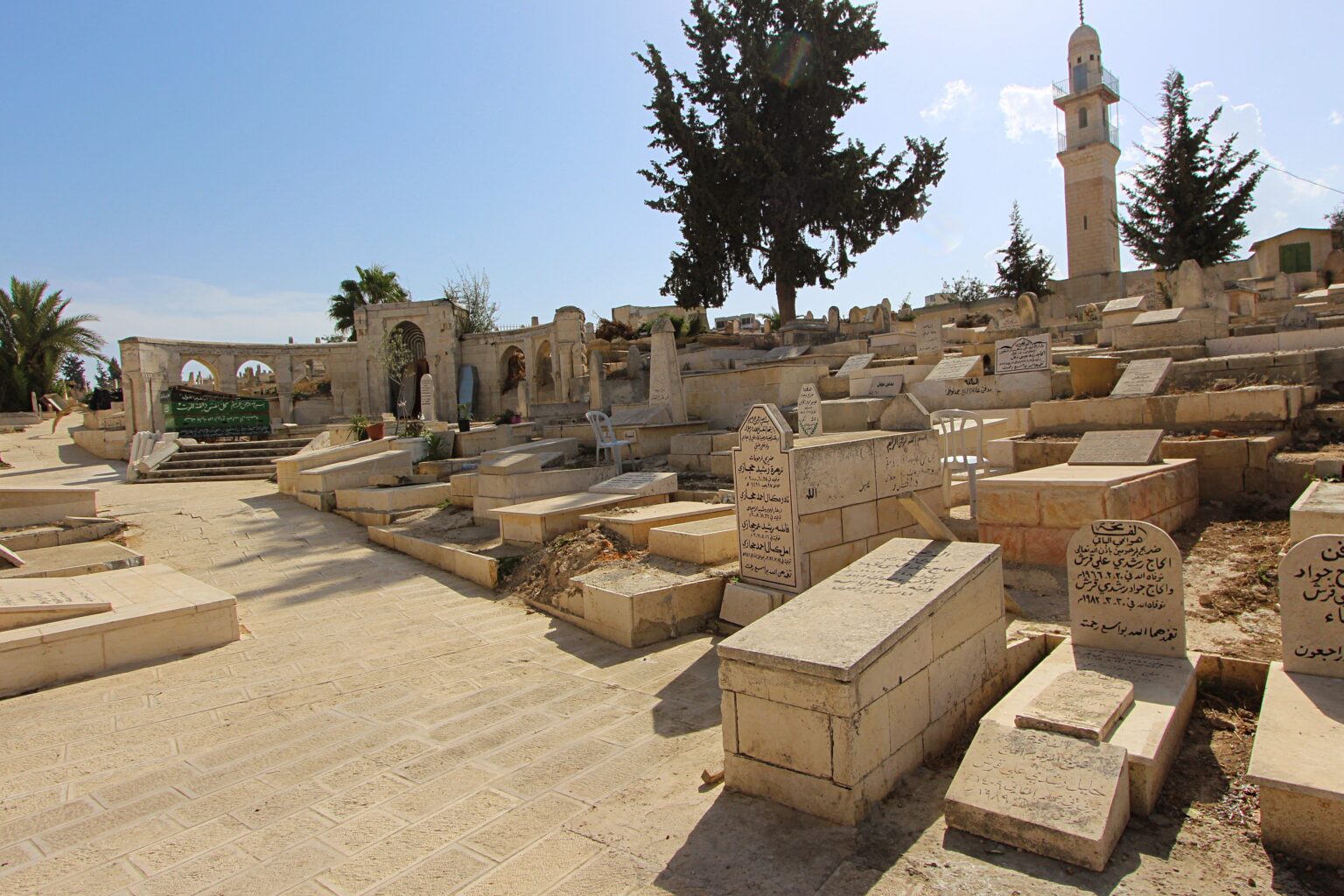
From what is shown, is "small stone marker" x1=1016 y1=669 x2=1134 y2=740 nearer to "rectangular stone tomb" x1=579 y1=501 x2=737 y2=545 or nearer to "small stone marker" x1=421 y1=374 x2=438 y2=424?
"rectangular stone tomb" x1=579 y1=501 x2=737 y2=545

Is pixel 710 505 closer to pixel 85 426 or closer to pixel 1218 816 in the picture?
pixel 1218 816

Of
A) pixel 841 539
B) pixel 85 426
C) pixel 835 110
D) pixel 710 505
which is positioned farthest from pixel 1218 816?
pixel 85 426

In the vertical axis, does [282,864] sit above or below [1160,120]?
below

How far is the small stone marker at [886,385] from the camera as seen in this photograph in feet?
40.8

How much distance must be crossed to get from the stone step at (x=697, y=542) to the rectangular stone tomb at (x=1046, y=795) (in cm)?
333

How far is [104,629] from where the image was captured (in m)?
5.08

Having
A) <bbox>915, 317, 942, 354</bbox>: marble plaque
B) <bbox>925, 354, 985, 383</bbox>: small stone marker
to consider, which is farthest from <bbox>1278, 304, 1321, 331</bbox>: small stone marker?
<bbox>915, 317, 942, 354</bbox>: marble plaque

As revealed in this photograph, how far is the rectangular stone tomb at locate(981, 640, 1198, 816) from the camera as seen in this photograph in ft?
8.88

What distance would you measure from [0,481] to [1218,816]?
70.5 ft

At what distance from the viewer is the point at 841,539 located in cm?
546

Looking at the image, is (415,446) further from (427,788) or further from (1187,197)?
(1187,197)

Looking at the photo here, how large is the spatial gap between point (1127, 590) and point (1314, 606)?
2.36 feet

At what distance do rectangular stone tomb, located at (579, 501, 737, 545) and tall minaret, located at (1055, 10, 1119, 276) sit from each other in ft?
110

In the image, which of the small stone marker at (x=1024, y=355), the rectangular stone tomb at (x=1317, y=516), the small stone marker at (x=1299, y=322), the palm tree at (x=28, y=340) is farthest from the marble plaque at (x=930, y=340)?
the palm tree at (x=28, y=340)
